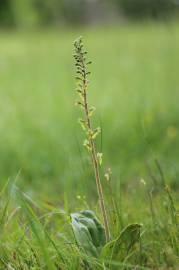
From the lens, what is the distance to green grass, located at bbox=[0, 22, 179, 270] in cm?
186

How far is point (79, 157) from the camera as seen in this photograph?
436 centimetres

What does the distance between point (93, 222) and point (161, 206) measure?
406 millimetres

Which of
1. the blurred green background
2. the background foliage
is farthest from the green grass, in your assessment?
the background foliage

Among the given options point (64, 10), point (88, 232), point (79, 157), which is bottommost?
point (79, 157)

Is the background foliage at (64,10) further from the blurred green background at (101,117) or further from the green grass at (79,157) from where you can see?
the green grass at (79,157)

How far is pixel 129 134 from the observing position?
4.88 m

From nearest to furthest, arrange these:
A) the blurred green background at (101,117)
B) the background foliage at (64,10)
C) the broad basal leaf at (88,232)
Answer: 1. the broad basal leaf at (88,232)
2. the blurred green background at (101,117)
3. the background foliage at (64,10)

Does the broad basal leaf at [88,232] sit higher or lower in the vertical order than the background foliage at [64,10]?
lower

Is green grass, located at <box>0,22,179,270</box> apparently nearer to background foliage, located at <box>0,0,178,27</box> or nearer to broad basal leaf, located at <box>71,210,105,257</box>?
broad basal leaf, located at <box>71,210,105,257</box>

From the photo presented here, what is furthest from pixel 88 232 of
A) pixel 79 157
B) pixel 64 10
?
pixel 64 10

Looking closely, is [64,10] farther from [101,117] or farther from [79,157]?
[79,157]

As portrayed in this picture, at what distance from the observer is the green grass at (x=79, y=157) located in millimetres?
1861

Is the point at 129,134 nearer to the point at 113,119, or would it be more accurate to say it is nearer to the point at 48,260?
the point at 113,119

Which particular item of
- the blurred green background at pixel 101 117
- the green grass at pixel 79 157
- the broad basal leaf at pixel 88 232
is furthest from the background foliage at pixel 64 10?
the broad basal leaf at pixel 88 232
